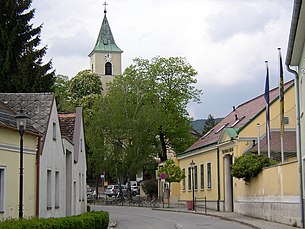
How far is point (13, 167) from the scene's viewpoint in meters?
19.5

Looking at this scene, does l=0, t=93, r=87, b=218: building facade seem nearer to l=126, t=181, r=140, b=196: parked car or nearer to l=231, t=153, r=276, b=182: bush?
l=231, t=153, r=276, b=182: bush

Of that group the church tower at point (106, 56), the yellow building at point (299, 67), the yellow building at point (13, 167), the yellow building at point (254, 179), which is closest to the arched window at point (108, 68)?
the church tower at point (106, 56)

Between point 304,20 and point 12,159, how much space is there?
1005 centimetres

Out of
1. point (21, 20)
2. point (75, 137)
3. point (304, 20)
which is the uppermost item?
point (21, 20)

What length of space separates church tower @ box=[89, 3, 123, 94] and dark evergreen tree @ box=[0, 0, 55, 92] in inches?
2459

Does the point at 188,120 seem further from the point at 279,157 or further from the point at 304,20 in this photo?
the point at 304,20

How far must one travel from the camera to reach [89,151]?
59719 mm

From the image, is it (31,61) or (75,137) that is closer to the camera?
(75,137)

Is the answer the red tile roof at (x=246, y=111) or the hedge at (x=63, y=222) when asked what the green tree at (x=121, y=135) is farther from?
the hedge at (x=63, y=222)

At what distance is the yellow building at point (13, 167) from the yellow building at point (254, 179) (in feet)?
35.5

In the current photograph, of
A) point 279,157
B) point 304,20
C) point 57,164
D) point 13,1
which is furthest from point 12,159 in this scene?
point 13,1

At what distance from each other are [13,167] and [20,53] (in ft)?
70.6

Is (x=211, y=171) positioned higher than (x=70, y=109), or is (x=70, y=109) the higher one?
(x=70, y=109)

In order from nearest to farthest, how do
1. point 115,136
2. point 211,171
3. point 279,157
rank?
point 279,157, point 211,171, point 115,136
